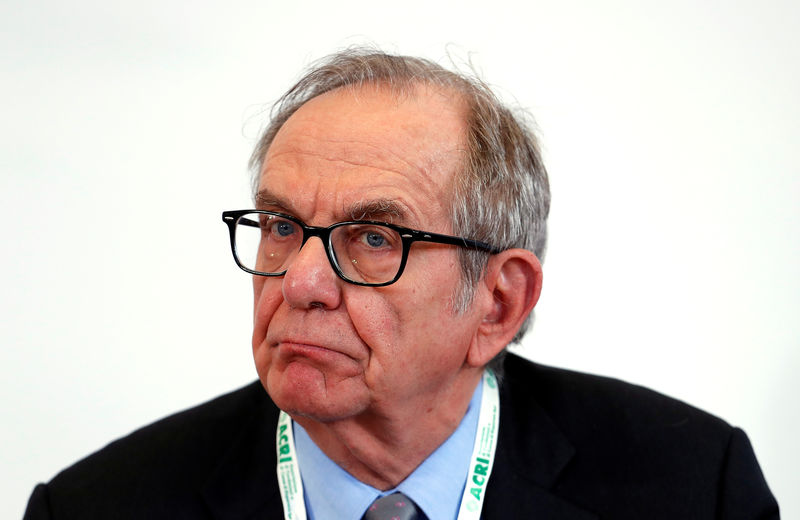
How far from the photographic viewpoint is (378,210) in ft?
7.07

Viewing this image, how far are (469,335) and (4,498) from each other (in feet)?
7.09

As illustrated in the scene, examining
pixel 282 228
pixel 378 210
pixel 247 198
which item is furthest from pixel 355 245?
pixel 247 198

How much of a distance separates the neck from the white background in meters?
1.25

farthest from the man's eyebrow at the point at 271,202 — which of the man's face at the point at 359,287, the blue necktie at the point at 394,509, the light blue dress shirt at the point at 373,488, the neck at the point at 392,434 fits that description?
the blue necktie at the point at 394,509

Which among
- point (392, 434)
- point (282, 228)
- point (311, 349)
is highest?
point (282, 228)

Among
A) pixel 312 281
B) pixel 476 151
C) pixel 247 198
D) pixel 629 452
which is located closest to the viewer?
pixel 312 281

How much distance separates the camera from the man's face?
2129 millimetres

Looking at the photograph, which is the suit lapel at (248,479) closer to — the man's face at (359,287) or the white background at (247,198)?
the man's face at (359,287)

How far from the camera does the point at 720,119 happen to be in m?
3.56

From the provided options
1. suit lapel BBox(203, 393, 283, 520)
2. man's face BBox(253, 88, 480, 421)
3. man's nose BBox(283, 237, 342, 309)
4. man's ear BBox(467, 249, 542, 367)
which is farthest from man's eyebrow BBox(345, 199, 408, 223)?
suit lapel BBox(203, 393, 283, 520)

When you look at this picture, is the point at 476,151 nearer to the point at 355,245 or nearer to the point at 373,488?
the point at 355,245

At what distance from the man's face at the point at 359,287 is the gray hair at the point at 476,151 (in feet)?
0.15

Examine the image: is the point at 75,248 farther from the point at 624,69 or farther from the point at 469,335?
the point at 624,69

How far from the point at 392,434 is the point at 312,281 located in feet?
1.61
